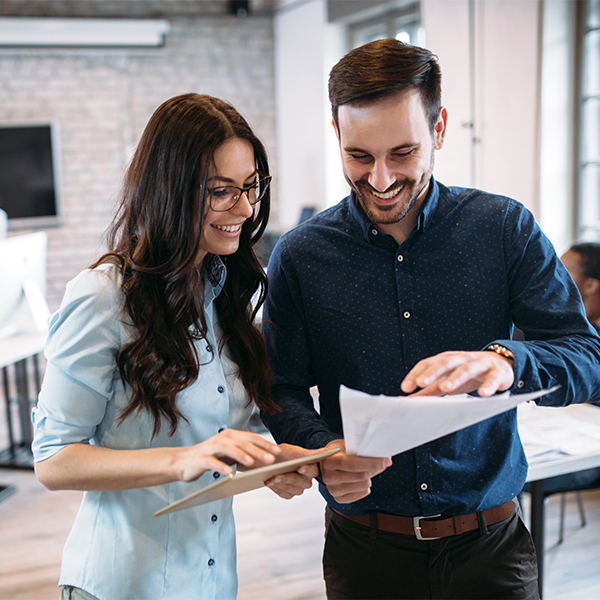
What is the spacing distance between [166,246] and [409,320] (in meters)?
0.49

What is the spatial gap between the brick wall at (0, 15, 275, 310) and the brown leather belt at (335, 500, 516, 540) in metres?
4.66

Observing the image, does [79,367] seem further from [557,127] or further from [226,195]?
[557,127]

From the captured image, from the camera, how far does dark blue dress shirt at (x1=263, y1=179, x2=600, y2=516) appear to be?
4.09ft

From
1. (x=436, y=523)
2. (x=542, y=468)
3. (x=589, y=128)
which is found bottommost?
(x=542, y=468)

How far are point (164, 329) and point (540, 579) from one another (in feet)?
4.95

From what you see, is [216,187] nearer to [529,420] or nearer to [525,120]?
[529,420]

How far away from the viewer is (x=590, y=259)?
2.82 meters

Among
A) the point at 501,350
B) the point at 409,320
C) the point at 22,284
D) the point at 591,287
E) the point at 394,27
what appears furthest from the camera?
the point at 394,27

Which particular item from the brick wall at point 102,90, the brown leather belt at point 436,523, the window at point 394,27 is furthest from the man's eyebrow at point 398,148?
the brick wall at point 102,90

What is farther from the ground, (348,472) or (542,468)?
(348,472)

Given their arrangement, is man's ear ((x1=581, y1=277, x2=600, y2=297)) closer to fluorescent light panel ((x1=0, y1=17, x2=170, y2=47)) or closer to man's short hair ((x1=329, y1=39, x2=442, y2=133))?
man's short hair ((x1=329, y1=39, x2=442, y2=133))

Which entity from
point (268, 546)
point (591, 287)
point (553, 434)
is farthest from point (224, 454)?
point (591, 287)

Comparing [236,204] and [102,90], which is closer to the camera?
[236,204]

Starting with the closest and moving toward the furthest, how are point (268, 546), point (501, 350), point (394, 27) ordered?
point (501, 350) < point (268, 546) < point (394, 27)
